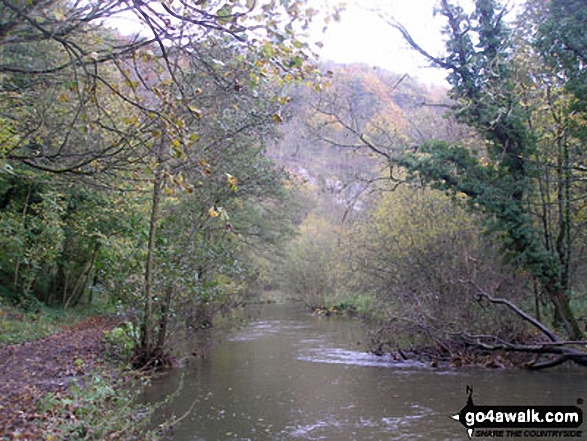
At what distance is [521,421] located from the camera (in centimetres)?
910

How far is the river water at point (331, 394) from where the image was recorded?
8.69 m

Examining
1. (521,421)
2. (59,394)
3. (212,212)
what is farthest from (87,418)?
(521,421)

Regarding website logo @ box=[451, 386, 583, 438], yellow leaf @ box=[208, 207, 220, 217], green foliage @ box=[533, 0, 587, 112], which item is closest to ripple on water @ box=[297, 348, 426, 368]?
website logo @ box=[451, 386, 583, 438]

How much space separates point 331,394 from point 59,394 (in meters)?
5.28

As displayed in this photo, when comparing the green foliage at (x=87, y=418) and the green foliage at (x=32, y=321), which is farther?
the green foliage at (x=32, y=321)

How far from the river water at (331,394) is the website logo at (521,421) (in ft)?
0.93

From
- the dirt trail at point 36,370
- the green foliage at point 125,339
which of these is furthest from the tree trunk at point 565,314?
the dirt trail at point 36,370

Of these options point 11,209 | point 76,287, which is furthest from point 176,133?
point 76,287

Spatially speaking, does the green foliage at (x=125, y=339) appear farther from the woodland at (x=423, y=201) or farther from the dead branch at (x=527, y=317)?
Answer: the dead branch at (x=527, y=317)

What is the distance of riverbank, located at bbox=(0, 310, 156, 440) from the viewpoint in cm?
632

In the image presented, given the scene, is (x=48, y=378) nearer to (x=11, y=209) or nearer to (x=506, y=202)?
(x=11, y=209)

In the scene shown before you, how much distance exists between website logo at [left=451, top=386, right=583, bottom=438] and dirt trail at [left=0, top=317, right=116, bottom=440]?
6.23m

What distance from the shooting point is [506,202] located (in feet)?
49.2

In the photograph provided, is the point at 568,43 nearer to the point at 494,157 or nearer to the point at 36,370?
the point at 494,157
